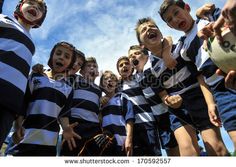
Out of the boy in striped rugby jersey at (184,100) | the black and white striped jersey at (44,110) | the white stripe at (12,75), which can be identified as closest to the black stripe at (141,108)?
the boy in striped rugby jersey at (184,100)

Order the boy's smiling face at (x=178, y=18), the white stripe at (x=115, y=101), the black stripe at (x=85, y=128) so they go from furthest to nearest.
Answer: the white stripe at (x=115, y=101) → the black stripe at (x=85, y=128) → the boy's smiling face at (x=178, y=18)

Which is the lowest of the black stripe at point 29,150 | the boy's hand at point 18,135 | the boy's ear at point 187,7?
the black stripe at point 29,150

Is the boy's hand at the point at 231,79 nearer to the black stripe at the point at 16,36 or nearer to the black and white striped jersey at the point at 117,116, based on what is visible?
the black stripe at the point at 16,36

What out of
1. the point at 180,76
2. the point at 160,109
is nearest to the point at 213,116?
the point at 180,76

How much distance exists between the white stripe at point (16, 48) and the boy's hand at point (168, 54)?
1438 millimetres

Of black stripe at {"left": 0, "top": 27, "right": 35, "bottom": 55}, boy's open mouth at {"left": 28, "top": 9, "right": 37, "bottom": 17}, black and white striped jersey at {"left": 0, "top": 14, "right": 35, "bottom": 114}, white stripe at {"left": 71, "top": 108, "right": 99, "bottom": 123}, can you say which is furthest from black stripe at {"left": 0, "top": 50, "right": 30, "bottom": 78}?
white stripe at {"left": 71, "top": 108, "right": 99, "bottom": 123}

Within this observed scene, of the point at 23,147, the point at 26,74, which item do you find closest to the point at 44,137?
the point at 23,147

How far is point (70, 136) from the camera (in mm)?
3215

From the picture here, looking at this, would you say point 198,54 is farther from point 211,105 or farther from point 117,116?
point 117,116

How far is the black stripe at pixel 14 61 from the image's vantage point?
7.39 ft

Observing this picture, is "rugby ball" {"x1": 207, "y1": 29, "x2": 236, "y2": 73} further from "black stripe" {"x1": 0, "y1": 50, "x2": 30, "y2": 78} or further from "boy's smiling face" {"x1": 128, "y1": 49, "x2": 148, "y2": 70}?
"boy's smiling face" {"x1": 128, "y1": 49, "x2": 148, "y2": 70}

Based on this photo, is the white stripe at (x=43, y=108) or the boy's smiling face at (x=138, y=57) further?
the boy's smiling face at (x=138, y=57)

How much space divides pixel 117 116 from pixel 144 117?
1.17 feet

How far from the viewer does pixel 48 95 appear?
305 centimetres
